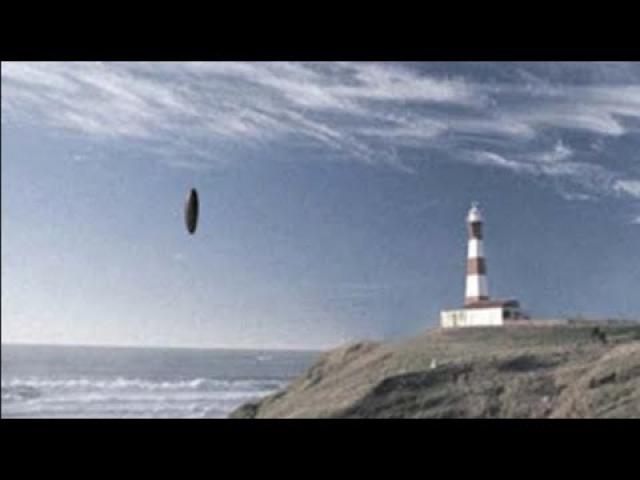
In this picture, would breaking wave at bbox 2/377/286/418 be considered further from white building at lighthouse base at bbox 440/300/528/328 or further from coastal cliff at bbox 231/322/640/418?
white building at lighthouse base at bbox 440/300/528/328

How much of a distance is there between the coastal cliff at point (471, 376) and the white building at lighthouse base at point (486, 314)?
72 millimetres

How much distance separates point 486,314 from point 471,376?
57cm

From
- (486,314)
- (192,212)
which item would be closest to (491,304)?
(486,314)

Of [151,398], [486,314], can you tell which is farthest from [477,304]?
[151,398]

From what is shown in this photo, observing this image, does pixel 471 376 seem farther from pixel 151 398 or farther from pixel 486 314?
pixel 151 398

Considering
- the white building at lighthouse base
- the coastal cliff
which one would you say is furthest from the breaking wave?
the white building at lighthouse base

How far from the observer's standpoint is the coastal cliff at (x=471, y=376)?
6.59m

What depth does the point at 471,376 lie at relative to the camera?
23.6ft

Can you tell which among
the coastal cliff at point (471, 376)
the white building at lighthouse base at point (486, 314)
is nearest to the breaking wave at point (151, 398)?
the coastal cliff at point (471, 376)

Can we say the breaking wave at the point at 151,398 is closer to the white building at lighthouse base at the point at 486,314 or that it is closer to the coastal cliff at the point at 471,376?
the coastal cliff at the point at 471,376

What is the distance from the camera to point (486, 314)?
22.5ft
